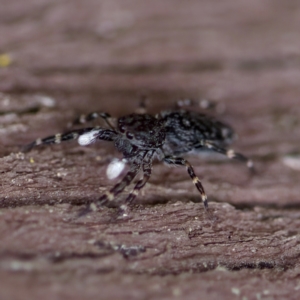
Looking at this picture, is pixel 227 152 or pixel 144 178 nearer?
pixel 144 178

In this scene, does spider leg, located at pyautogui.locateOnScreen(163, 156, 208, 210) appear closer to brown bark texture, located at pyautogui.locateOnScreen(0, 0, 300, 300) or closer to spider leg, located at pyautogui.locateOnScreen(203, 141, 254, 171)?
brown bark texture, located at pyautogui.locateOnScreen(0, 0, 300, 300)

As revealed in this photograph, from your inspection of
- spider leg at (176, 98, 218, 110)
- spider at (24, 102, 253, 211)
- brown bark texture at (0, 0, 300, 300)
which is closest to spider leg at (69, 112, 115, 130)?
spider at (24, 102, 253, 211)

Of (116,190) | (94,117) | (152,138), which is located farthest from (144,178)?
(94,117)

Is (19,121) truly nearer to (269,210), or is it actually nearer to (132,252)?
(132,252)

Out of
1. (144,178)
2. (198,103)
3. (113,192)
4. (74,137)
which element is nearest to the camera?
(113,192)

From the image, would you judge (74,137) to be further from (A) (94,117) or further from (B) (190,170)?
(B) (190,170)

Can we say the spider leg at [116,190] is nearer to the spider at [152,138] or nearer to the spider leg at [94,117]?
the spider at [152,138]

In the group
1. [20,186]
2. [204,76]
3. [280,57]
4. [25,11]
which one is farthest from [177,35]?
[20,186]
